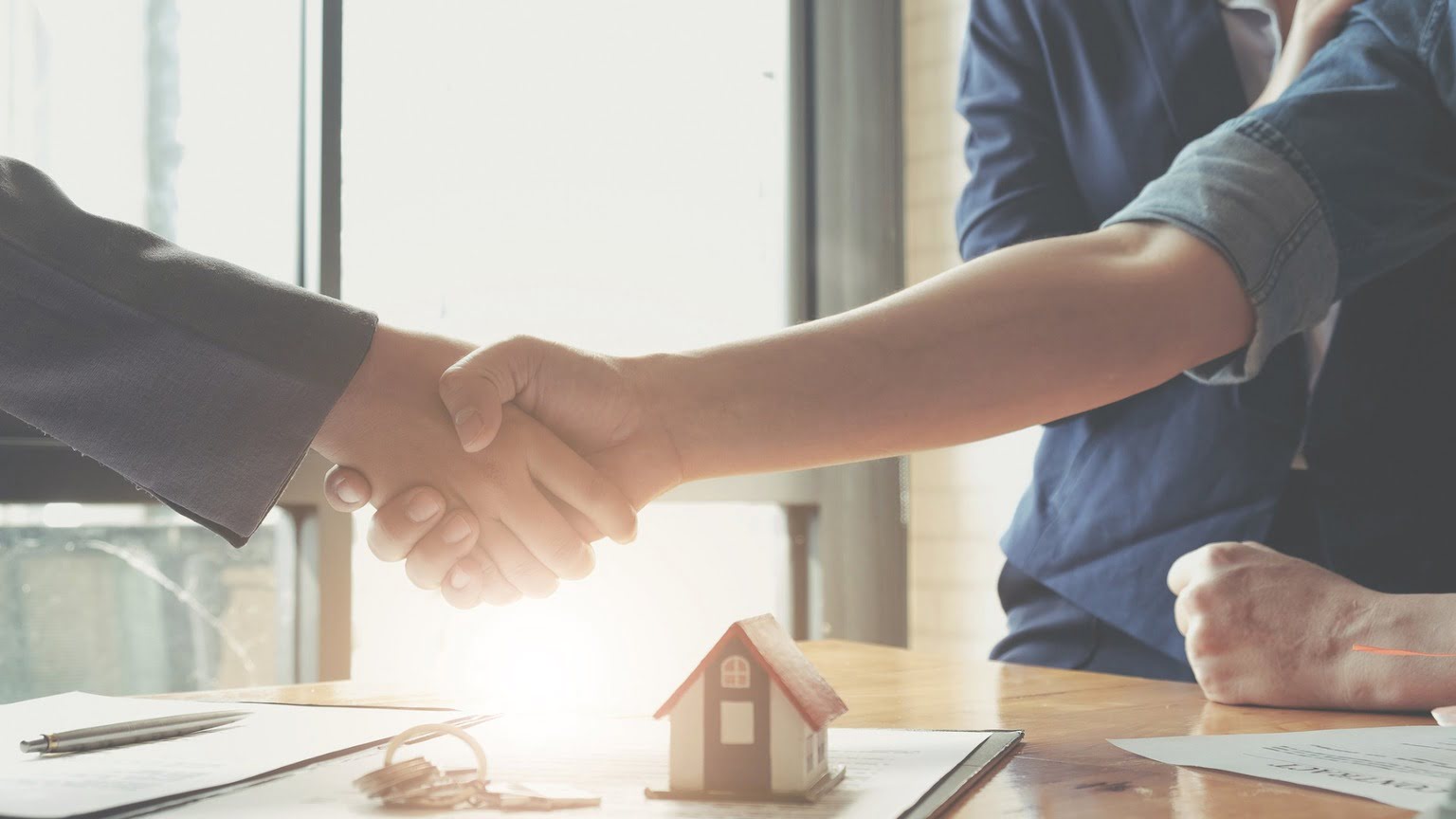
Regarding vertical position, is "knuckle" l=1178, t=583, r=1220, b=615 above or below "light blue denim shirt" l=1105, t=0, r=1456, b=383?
below

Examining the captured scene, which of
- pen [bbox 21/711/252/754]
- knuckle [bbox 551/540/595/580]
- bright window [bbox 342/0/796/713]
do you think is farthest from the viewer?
bright window [bbox 342/0/796/713]

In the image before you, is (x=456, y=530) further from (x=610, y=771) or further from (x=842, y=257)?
(x=842, y=257)

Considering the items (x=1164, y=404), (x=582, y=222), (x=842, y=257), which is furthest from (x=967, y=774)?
(x=842, y=257)

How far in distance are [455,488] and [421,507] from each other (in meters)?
0.05

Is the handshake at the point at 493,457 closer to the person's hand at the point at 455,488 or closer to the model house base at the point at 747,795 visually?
the person's hand at the point at 455,488

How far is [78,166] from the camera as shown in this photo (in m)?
1.80

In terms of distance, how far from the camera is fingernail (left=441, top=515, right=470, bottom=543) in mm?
1140

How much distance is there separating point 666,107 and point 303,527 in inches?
44.6

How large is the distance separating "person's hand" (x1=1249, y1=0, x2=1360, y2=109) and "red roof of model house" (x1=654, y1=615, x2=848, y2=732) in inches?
30.2

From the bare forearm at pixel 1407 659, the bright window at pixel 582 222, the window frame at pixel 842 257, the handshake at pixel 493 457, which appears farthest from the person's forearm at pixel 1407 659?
the window frame at pixel 842 257

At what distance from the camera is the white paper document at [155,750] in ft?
1.74

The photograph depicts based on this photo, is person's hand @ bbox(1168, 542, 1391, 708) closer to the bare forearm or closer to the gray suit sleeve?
the bare forearm

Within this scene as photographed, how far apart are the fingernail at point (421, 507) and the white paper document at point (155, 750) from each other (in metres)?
0.28

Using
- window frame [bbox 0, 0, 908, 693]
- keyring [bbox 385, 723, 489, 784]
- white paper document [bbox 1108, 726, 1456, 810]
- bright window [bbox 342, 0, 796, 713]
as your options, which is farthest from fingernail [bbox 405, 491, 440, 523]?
window frame [bbox 0, 0, 908, 693]
